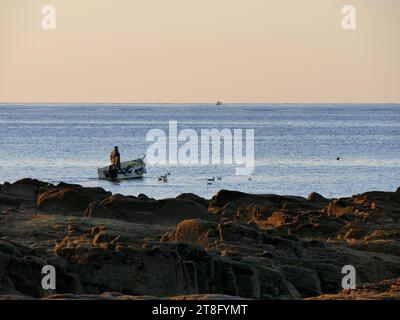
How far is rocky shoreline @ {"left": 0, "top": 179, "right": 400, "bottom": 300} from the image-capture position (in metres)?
23.0

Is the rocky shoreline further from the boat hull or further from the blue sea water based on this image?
the boat hull

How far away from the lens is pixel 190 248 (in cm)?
2411

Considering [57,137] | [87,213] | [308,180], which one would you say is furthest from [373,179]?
[57,137]

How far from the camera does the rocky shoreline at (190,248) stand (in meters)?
23.0

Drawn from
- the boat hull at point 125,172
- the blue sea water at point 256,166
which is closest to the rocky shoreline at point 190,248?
the blue sea water at point 256,166

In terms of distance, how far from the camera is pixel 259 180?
2970 inches

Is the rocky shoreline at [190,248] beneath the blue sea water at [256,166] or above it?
above

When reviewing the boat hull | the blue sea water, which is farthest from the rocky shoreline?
the boat hull

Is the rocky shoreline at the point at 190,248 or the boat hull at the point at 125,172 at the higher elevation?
the rocky shoreline at the point at 190,248

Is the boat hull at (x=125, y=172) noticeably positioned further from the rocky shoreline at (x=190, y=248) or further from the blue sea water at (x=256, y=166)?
the rocky shoreline at (x=190, y=248)

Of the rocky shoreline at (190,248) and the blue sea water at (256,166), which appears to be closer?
the rocky shoreline at (190,248)

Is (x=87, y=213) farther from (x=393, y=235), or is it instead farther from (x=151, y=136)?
(x=151, y=136)

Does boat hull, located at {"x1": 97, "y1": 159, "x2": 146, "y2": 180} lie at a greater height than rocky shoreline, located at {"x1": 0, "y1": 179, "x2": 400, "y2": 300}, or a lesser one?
lesser

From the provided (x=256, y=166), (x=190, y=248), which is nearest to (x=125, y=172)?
(x=256, y=166)
